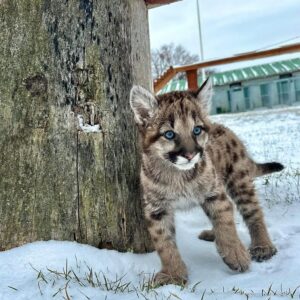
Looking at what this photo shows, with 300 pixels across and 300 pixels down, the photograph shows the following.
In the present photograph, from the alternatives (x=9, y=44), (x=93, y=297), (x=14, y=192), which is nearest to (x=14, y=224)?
(x=14, y=192)

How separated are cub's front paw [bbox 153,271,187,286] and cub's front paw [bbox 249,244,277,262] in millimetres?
648

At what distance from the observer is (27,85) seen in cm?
330

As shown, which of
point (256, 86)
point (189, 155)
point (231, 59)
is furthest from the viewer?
point (256, 86)

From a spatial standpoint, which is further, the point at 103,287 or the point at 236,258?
the point at 236,258

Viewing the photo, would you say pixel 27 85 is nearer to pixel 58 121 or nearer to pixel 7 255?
pixel 58 121

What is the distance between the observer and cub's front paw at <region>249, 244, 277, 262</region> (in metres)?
3.57

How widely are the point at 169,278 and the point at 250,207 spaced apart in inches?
46.7

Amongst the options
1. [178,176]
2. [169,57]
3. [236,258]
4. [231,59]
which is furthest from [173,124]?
[169,57]

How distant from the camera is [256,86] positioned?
88.6 feet

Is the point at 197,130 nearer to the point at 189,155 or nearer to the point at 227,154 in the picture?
the point at 189,155

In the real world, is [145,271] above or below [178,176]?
below

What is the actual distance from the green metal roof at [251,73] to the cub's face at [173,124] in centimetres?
2125

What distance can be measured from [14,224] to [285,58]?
988 inches

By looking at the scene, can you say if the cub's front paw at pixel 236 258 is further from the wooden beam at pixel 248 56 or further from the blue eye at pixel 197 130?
the wooden beam at pixel 248 56
